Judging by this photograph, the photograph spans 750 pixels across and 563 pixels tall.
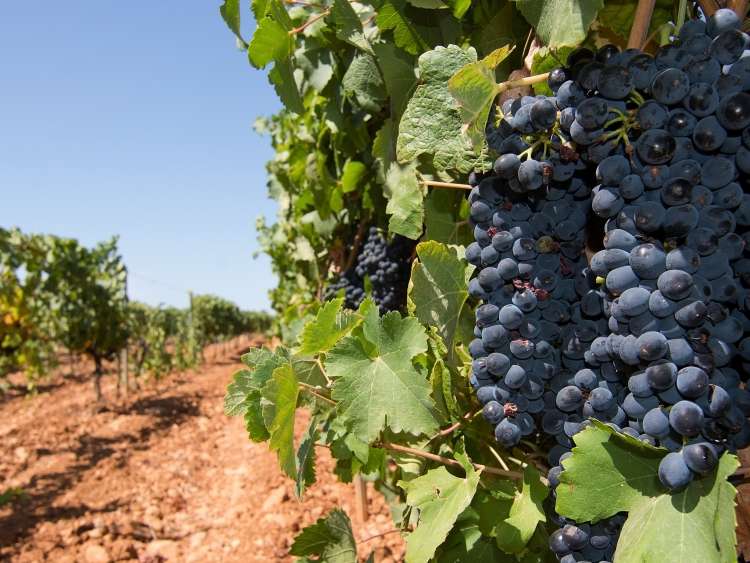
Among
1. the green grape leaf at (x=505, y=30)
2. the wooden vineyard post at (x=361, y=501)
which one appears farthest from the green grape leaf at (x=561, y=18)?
the wooden vineyard post at (x=361, y=501)

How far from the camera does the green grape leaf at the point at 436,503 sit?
1339 millimetres

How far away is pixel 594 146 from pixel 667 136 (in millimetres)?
133

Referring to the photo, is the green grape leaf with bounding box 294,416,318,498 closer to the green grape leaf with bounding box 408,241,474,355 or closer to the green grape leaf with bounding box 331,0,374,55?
the green grape leaf with bounding box 408,241,474,355

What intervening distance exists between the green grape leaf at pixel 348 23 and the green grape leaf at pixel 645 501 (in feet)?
4.64

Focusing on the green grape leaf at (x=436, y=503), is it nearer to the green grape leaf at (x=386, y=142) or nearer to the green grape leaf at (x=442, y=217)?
the green grape leaf at (x=442, y=217)

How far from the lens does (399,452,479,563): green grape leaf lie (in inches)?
52.7

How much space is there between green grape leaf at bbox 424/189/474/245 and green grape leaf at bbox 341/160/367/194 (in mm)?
1309

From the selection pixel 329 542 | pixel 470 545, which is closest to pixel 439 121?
pixel 470 545

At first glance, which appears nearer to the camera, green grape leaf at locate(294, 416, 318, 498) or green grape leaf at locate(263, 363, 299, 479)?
green grape leaf at locate(263, 363, 299, 479)

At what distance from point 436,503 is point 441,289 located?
21.1 inches

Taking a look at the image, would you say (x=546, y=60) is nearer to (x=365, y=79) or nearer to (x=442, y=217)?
(x=442, y=217)

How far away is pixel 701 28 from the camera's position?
98 centimetres

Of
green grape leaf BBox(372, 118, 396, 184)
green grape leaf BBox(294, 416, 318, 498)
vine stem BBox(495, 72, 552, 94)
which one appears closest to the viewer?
vine stem BBox(495, 72, 552, 94)

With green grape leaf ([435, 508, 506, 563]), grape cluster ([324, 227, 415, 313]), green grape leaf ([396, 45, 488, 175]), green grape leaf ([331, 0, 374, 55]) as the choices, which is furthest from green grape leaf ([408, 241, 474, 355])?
grape cluster ([324, 227, 415, 313])
